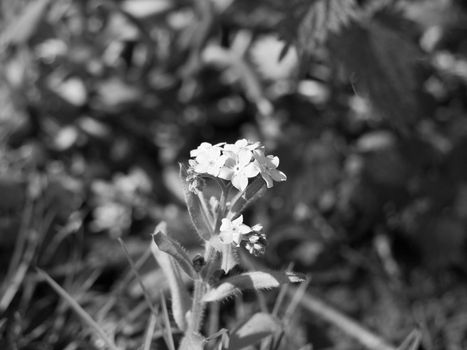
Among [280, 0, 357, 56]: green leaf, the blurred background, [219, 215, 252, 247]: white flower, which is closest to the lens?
[219, 215, 252, 247]: white flower

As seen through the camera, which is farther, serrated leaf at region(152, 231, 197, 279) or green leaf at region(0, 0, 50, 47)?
green leaf at region(0, 0, 50, 47)

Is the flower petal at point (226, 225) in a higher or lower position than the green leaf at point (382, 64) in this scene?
higher

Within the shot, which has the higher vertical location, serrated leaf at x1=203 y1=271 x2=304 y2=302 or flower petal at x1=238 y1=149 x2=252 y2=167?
flower petal at x1=238 y1=149 x2=252 y2=167

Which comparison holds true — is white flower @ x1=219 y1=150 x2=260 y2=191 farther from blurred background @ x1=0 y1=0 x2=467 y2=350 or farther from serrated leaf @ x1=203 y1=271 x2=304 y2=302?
blurred background @ x1=0 y1=0 x2=467 y2=350

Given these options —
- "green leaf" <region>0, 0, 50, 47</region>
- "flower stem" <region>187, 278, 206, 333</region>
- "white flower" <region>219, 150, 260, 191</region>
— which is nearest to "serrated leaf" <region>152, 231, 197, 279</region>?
"flower stem" <region>187, 278, 206, 333</region>

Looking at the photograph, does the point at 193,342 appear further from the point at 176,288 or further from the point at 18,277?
the point at 18,277

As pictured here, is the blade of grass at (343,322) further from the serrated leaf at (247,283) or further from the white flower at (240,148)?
the white flower at (240,148)

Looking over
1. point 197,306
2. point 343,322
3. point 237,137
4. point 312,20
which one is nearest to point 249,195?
point 197,306

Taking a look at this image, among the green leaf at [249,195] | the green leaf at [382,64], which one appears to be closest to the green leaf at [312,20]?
the green leaf at [382,64]

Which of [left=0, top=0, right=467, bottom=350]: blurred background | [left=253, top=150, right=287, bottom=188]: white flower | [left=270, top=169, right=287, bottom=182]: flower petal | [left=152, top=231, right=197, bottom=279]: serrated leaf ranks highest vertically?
[left=253, top=150, right=287, bottom=188]: white flower
